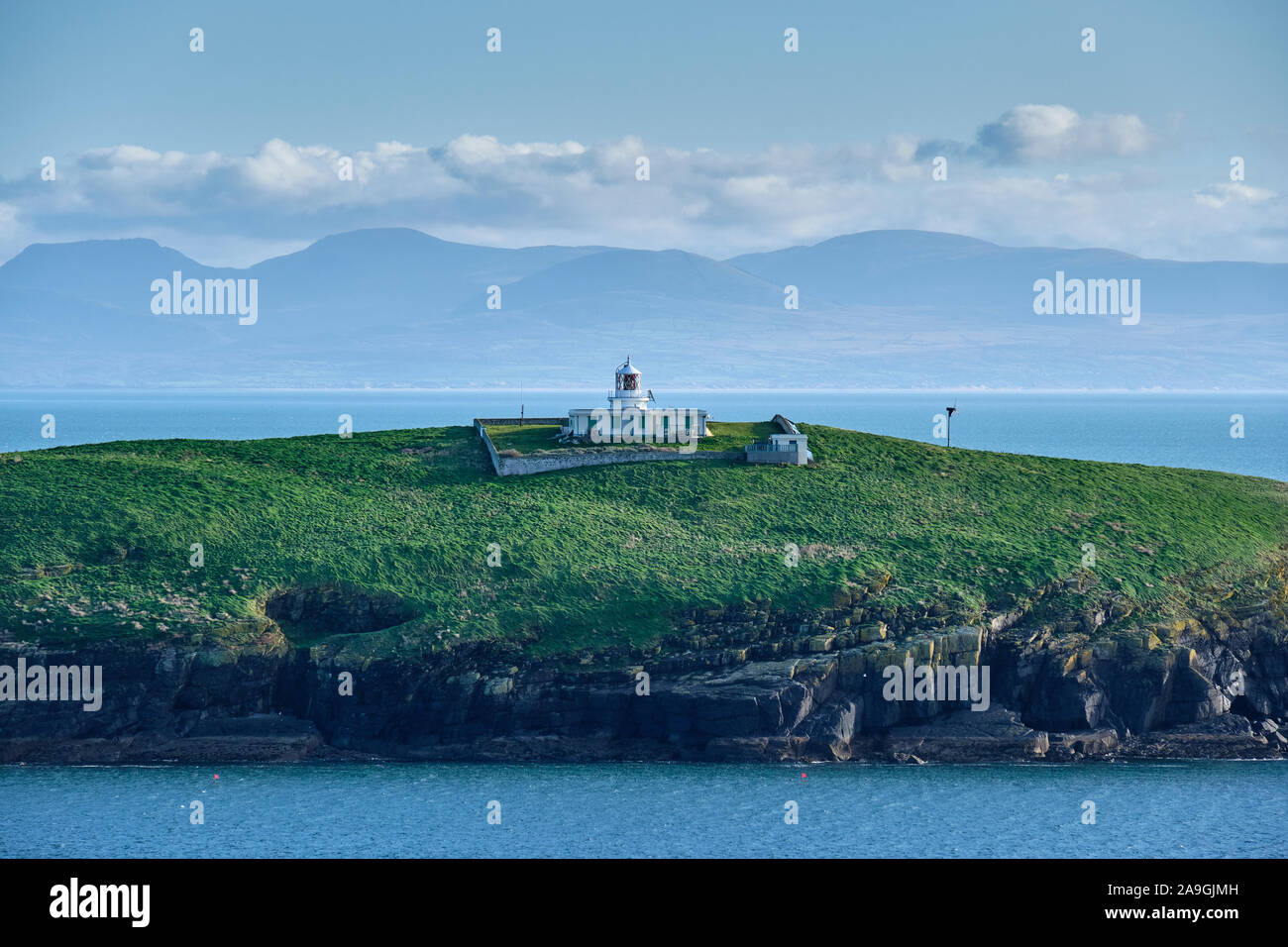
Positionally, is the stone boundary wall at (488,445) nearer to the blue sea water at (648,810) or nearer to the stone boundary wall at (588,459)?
the stone boundary wall at (588,459)

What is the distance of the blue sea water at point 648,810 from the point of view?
6153cm

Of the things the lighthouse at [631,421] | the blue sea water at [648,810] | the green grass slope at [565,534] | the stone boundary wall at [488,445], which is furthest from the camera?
the lighthouse at [631,421]

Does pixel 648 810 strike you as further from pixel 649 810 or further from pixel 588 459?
pixel 588 459

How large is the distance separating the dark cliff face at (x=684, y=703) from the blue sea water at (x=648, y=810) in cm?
164

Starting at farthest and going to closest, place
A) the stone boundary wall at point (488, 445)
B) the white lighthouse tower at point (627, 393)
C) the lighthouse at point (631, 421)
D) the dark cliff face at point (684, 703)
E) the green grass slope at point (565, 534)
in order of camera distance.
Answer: the white lighthouse tower at point (627, 393) → the lighthouse at point (631, 421) → the stone boundary wall at point (488, 445) → the green grass slope at point (565, 534) → the dark cliff face at point (684, 703)

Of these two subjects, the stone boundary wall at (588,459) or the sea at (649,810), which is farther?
the stone boundary wall at (588,459)

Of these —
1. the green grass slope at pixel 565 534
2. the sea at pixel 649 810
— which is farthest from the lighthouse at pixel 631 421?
the sea at pixel 649 810

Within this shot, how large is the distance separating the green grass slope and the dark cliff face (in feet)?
9.40

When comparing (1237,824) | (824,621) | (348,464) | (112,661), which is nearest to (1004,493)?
(824,621)

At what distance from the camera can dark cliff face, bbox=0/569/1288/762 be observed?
74.0 meters

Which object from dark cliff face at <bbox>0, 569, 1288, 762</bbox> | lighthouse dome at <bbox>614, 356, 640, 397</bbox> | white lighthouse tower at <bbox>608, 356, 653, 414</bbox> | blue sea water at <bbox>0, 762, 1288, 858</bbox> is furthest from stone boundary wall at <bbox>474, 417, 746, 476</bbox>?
blue sea water at <bbox>0, 762, 1288, 858</bbox>

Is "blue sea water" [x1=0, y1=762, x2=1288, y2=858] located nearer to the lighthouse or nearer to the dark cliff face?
the dark cliff face

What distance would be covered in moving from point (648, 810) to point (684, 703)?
31.6 feet

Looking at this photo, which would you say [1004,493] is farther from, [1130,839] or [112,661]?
[112,661]
